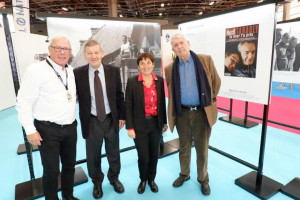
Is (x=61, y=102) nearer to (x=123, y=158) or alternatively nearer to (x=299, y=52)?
(x=123, y=158)

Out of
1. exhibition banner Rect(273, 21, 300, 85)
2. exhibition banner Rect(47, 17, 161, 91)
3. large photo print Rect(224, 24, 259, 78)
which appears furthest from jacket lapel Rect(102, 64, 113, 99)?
exhibition banner Rect(273, 21, 300, 85)

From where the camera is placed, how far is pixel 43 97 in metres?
1.74

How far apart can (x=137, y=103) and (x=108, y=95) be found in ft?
1.04

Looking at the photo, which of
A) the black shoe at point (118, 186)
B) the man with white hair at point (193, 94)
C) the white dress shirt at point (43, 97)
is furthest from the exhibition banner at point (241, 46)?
the white dress shirt at point (43, 97)

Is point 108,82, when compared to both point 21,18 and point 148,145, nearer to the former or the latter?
point 148,145

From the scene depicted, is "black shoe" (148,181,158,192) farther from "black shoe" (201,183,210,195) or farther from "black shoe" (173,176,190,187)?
"black shoe" (201,183,210,195)

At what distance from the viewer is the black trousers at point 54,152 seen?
5.89 feet

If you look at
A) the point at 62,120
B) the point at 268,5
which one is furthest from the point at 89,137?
the point at 268,5

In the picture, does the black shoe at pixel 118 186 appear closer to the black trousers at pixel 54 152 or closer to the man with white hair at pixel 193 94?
the black trousers at pixel 54 152

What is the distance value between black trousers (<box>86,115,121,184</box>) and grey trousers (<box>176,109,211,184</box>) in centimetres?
77

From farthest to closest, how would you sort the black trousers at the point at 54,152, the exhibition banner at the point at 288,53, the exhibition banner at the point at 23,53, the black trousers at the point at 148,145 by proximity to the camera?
the exhibition banner at the point at 288,53
the exhibition banner at the point at 23,53
the black trousers at the point at 148,145
the black trousers at the point at 54,152

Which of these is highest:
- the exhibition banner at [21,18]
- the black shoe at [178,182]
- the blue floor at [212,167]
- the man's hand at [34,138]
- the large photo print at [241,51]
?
the exhibition banner at [21,18]

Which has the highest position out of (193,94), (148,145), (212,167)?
(193,94)

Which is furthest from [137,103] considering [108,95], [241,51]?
[241,51]
